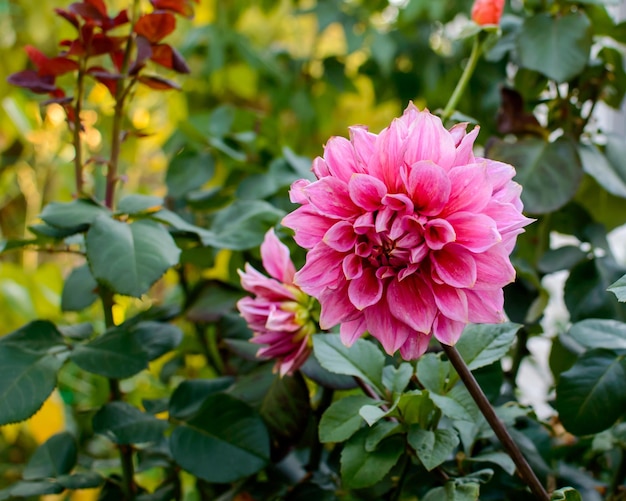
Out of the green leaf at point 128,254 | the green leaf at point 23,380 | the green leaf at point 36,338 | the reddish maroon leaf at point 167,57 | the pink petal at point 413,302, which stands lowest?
the green leaf at point 36,338

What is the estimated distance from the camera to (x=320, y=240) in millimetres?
319

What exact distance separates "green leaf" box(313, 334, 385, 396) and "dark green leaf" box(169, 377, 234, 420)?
0.14 m

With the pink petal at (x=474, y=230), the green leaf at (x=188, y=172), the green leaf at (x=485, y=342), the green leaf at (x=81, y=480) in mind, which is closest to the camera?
the pink petal at (x=474, y=230)

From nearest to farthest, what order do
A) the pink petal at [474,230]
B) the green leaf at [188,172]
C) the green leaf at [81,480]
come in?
the pink petal at [474,230] → the green leaf at [81,480] → the green leaf at [188,172]

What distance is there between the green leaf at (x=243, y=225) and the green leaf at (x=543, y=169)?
0.68 ft

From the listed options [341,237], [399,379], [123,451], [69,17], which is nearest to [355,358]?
[399,379]

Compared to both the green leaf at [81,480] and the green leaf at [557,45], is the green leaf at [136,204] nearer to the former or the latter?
the green leaf at [81,480]

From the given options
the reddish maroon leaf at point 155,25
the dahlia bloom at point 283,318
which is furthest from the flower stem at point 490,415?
the reddish maroon leaf at point 155,25

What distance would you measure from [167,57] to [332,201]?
28cm

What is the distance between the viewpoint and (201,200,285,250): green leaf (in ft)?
1.72

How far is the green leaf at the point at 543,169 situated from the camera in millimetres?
553

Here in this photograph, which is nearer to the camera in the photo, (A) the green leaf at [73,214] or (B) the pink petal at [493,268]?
(B) the pink petal at [493,268]

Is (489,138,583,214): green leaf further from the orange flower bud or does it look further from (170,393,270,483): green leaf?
(170,393,270,483): green leaf

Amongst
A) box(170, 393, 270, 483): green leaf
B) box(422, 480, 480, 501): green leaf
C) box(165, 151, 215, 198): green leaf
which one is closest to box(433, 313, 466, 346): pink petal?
box(422, 480, 480, 501): green leaf
